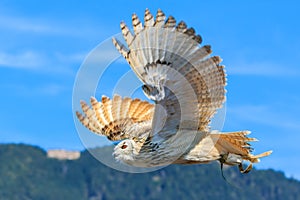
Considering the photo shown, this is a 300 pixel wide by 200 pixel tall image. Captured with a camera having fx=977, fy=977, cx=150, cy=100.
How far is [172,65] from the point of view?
1628cm

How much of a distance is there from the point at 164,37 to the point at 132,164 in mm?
2818

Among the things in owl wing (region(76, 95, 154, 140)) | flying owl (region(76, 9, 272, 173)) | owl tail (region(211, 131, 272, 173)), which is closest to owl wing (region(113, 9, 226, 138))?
flying owl (region(76, 9, 272, 173))

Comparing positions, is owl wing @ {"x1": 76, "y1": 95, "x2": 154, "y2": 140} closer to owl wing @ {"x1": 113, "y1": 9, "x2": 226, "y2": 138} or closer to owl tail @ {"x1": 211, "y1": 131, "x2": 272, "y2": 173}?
owl tail @ {"x1": 211, "y1": 131, "x2": 272, "y2": 173}

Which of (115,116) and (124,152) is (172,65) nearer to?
(124,152)

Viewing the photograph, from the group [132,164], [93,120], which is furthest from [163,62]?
[93,120]

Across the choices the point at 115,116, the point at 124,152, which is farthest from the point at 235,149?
the point at 115,116

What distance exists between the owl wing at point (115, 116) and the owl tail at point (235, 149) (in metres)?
1.62

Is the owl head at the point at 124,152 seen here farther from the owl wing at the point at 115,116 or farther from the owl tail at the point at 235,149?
the owl tail at the point at 235,149

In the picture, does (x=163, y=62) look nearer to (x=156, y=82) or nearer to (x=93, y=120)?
(x=156, y=82)

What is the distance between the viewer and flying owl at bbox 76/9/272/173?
1611 cm

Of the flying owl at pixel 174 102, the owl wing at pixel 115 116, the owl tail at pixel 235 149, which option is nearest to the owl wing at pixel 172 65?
the flying owl at pixel 174 102

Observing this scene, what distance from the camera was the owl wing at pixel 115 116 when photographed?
747 inches

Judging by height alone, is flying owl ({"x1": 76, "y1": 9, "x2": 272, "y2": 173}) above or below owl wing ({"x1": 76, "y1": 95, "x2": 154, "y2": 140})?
below

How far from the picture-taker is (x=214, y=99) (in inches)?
664
